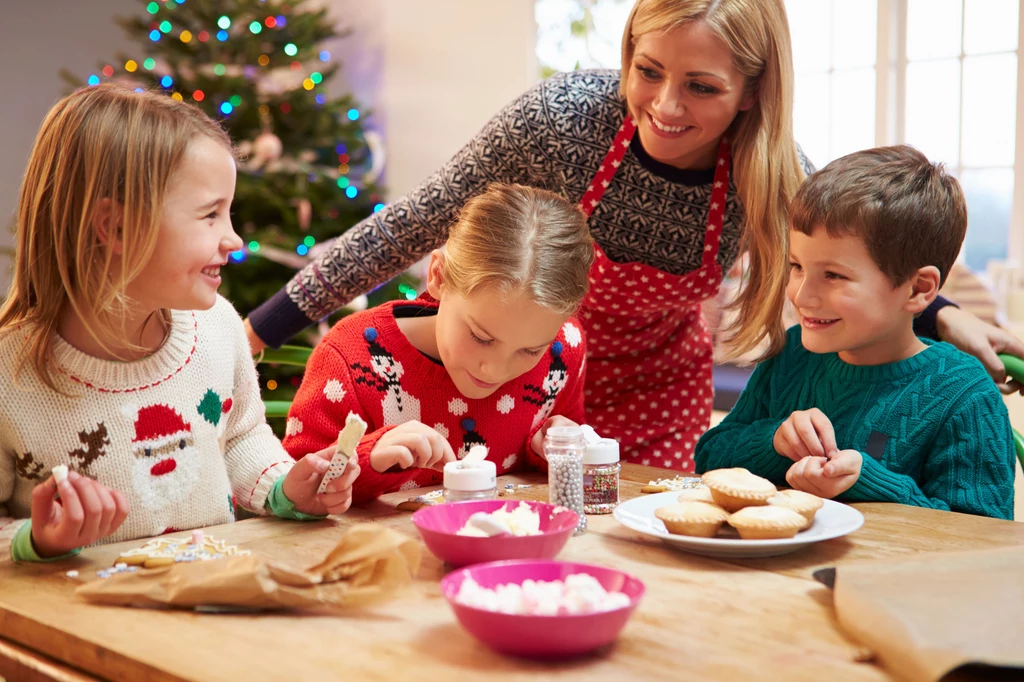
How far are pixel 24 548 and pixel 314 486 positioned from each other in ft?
1.05

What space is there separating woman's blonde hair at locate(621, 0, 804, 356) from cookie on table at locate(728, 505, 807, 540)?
2.05ft

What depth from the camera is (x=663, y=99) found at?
157 centimetres

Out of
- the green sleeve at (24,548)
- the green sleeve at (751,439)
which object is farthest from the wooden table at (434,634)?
the green sleeve at (751,439)

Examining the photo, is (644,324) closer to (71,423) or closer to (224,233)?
(224,233)

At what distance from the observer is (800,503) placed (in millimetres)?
1081

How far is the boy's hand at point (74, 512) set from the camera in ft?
3.15

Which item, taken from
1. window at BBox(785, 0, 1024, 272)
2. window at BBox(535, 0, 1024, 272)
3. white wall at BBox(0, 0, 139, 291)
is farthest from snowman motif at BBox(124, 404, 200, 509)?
white wall at BBox(0, 0, 139, 291)

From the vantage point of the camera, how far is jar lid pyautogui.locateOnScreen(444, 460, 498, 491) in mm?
1137

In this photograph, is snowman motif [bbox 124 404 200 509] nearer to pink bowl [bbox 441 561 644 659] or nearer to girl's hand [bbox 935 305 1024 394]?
pink bowl [bbox 441 561 644 659]

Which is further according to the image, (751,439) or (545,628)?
(751,439)

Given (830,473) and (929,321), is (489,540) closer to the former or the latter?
(830,473)

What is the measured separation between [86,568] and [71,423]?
206 millimetres

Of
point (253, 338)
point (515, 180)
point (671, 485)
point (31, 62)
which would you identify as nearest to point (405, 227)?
point (515, 180)

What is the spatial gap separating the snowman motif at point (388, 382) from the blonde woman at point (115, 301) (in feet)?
0.93
